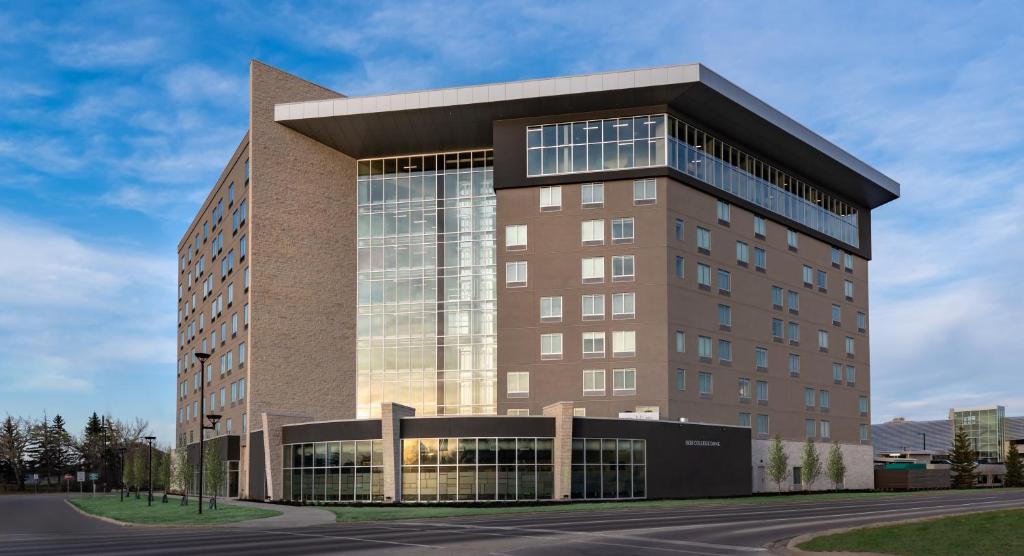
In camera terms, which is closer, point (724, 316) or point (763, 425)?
point (724, 316)

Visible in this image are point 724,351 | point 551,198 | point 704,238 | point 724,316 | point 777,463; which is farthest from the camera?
point 724,316

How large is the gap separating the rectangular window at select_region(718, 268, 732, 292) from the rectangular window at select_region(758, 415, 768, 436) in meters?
11.1

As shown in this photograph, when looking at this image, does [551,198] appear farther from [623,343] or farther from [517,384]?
[517,384]

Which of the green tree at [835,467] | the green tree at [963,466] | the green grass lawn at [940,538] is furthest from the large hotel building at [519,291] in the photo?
the green tree at [963,466]

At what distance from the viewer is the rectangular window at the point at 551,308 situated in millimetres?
74312

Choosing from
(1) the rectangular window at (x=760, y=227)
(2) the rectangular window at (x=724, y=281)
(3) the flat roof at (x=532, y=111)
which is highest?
(3) the flat roof at (x=532, y=111)

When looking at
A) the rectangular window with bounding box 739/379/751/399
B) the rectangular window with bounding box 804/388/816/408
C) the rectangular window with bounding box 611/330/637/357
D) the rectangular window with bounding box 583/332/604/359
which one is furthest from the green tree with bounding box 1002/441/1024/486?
the rectangular window with bounding box 583/332/604/359

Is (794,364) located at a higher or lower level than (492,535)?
higher

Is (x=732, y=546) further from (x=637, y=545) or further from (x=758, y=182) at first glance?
(x=758, y=182)

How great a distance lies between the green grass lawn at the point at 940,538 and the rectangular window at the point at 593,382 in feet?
130

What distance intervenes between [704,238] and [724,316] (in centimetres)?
651

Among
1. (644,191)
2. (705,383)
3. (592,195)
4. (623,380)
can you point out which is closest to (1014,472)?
(705,383)

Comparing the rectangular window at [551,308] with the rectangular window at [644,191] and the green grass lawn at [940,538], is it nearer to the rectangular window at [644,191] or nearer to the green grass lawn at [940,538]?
the rectangular window at [644,191]

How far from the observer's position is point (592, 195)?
7462 centimetres
